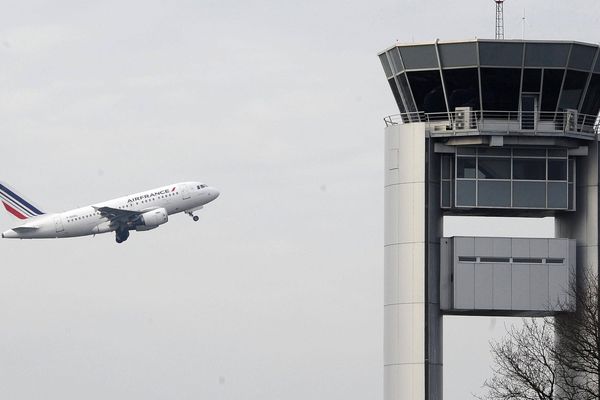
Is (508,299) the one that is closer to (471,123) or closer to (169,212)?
(471,123)

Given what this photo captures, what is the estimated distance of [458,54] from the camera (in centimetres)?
9538

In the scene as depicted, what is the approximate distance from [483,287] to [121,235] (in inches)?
3420

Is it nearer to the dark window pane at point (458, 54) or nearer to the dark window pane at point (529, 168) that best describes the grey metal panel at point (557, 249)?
the dark window pane at point (529, 168)

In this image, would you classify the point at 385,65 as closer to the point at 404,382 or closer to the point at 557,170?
the point at 557,170

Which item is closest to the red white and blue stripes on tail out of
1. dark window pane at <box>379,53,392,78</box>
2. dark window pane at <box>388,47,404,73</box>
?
dark window pane at <box>379,53,392,78</box>

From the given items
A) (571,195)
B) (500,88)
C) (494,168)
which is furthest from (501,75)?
(571,195)

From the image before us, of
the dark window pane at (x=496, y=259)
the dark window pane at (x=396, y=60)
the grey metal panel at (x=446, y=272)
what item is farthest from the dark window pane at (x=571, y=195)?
the dark window pane at (x=396, y=60)

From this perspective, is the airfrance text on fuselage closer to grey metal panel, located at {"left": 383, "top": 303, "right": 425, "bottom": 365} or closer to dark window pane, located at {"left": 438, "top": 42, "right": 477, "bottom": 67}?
dark window pane, located at {"left": 438, "top": 42, "right": 477, "bottom": 67}

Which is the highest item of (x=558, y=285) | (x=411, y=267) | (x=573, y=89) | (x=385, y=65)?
(x=385, y=65)

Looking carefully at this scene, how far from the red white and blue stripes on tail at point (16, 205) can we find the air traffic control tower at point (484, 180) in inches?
3908

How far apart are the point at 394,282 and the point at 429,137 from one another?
9.47 meters

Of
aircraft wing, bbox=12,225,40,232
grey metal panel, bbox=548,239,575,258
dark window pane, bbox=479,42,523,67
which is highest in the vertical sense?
aircraft wing, bbox=12,225,40,232

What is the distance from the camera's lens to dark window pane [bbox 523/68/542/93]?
9550 centimetres

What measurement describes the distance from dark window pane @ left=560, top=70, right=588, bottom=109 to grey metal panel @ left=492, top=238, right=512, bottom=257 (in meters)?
9.45
